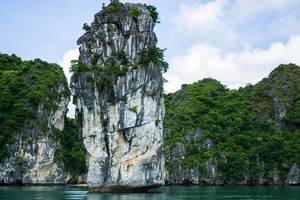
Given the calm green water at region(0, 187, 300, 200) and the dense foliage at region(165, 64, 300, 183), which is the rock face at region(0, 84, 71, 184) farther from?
the calm green water at region(0, 187, 300, 200)

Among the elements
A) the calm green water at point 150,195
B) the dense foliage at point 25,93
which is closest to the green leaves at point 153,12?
the calm green water at point 150,195

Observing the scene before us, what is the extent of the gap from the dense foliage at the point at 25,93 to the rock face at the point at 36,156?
753 mm

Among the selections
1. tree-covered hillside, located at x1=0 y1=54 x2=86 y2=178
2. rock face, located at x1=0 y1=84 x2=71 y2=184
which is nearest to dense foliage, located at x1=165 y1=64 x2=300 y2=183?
tree-covered hillside, located at x1=0 y1=54 x2=86 y2=178

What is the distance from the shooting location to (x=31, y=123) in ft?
225

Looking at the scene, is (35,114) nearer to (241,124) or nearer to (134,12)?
(134,12)

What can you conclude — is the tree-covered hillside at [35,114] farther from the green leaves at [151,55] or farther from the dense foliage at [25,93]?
the green leaves at [151,55]

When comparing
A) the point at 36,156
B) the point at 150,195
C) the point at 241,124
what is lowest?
the point at 150,195

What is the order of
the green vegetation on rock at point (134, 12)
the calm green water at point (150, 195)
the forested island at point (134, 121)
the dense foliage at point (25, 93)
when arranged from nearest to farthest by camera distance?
the calm green water at point (150, 195), the forested island at point (134, 121), the green vegetation on rock at point (134, 12), the dense foliage at point (25, 93)

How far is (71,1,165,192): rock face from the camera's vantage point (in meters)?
42.0

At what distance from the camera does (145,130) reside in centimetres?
4238

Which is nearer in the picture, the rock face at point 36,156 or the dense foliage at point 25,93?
the rock face at point 36,156

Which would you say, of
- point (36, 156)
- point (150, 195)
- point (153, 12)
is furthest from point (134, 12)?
point (36, 156)

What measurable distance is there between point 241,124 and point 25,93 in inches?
1380

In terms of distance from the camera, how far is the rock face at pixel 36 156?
65562 mm
